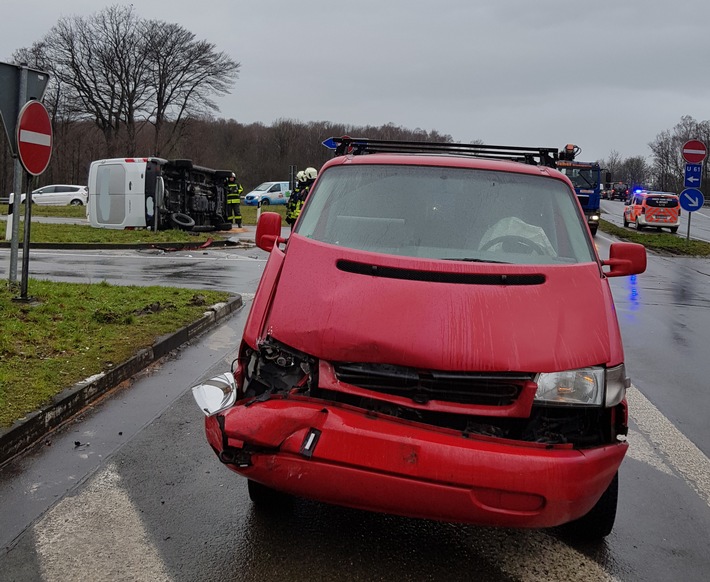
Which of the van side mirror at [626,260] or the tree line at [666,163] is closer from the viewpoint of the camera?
the van side mirror at [626,260]

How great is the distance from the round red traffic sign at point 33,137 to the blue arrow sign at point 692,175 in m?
18.8

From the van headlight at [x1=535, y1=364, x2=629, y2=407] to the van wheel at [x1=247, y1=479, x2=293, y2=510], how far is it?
4.50 ft

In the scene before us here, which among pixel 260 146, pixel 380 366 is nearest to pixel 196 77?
pixel 260 146

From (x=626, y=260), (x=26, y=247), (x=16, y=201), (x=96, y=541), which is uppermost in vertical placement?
(x=16, y=201)

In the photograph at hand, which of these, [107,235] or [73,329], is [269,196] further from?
[73,329]

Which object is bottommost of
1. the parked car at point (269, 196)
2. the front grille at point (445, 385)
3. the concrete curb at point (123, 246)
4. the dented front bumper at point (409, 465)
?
the concrete curb at point (123, 246)

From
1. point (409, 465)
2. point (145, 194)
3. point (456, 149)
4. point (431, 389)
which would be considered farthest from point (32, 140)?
point (145, 194)

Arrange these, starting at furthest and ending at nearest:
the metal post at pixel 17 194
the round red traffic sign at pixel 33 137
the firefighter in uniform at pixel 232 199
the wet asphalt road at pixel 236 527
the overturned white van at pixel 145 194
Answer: the firefighter in uniform at pixel 232 199 → the overturned white van at pixel 145 194 → the metal post at pixel 17 194 → the round red traffic sign at pixel 33 137 → the wet asphalt road at pixel 236 527

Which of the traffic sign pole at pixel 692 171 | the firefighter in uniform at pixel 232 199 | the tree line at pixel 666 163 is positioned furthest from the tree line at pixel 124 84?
the tree line at pixel 666 163

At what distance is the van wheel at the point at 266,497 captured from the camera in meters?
3.31

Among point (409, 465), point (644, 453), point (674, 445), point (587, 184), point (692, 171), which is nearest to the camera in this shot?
point (409, 465)

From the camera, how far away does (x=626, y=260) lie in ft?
13.8

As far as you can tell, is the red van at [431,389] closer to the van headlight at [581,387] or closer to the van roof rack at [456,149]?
the van headlight at [581,387]

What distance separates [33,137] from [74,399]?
3931 millimetres
